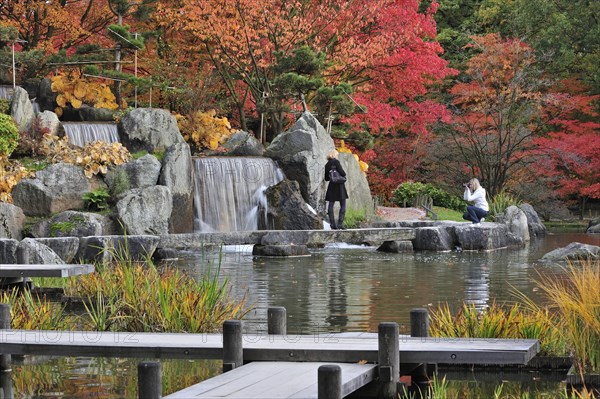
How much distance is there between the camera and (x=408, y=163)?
35281mm

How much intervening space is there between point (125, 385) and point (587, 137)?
2875 cm

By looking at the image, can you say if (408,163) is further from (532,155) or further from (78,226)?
(78,226)

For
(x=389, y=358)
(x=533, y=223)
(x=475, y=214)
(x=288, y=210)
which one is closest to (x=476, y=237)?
(x=475, y=214)

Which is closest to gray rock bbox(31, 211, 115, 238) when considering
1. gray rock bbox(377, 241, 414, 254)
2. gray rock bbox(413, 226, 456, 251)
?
gray rock bbox(377, 241, 414, 254)

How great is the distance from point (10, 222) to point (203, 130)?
9372mm

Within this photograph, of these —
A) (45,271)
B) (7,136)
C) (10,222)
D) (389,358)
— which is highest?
(7,136)

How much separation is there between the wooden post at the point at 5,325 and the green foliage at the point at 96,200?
46.0ft

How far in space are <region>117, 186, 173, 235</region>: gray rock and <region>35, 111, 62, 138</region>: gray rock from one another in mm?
3539

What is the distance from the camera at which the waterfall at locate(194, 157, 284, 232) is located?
83.8 feet

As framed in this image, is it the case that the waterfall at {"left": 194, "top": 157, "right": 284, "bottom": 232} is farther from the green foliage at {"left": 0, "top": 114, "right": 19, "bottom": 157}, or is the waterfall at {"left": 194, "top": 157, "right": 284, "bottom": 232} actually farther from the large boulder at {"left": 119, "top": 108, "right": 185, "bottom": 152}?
the green foliage at {"left": 0, "top": 114, "right": 19, "bottom": 157}

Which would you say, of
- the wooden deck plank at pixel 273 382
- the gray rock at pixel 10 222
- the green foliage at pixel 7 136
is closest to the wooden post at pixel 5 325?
the wooden deck plank at pixel 273 382

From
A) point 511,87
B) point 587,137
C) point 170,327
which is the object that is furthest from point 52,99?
point 170,327

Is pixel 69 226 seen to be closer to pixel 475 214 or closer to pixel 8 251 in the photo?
pixel 8 251

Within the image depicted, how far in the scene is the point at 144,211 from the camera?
2245 cm
